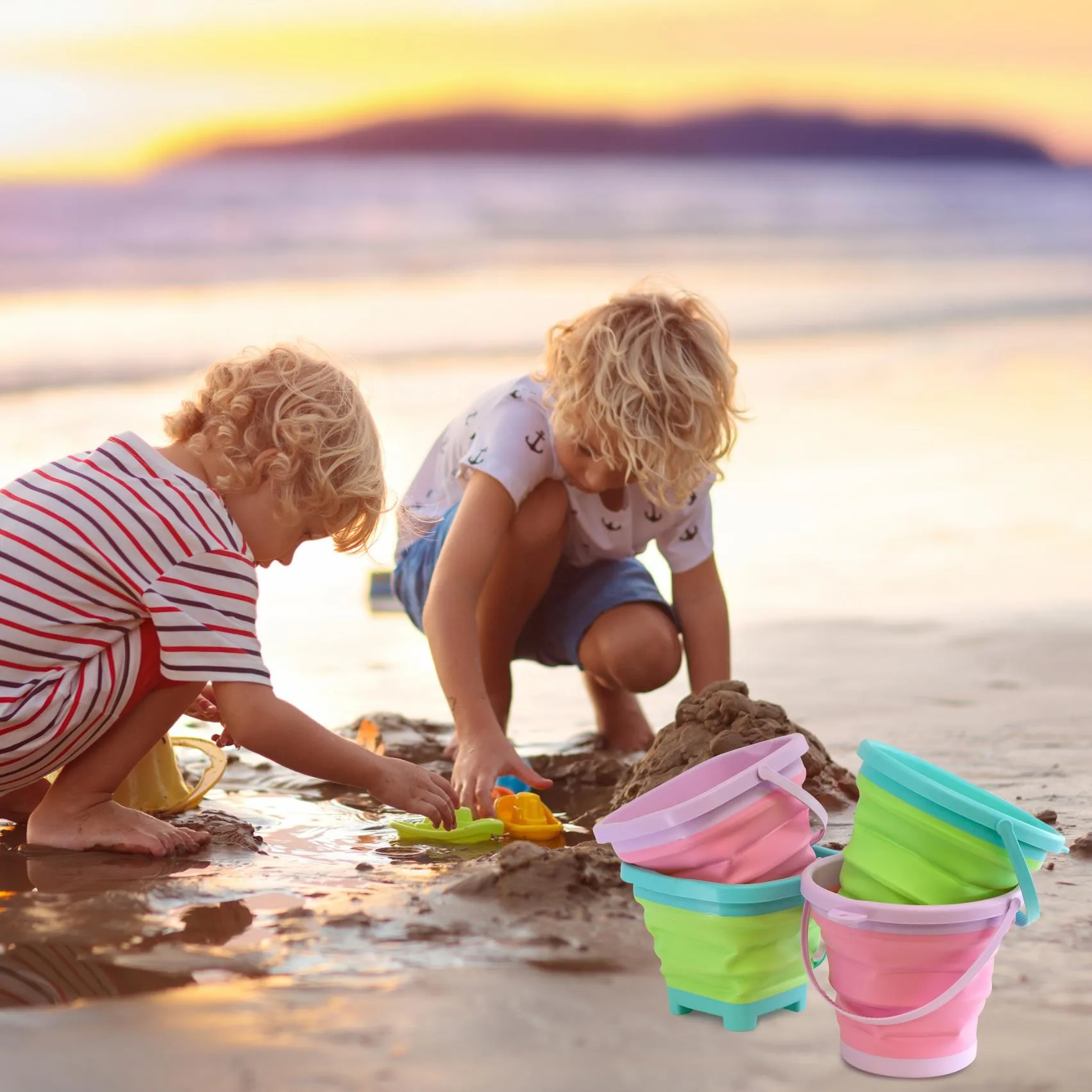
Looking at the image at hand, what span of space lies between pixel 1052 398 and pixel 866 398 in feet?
2.98

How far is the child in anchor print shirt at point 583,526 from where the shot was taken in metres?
2.75

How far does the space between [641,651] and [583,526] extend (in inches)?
11.9

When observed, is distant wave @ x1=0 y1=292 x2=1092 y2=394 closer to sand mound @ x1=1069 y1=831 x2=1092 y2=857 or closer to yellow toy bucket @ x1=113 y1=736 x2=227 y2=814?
yellow toy bucket @ x1=113 y1=736 x2=227 y2=814

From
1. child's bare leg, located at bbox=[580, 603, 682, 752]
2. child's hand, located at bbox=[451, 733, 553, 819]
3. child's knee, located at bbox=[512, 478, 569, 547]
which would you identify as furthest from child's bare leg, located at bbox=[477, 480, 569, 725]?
child's hand, located at bbox=[451, 733, 553, 819]

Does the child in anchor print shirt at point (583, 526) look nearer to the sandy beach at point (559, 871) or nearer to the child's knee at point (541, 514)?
the child's knee at point (541, 514)

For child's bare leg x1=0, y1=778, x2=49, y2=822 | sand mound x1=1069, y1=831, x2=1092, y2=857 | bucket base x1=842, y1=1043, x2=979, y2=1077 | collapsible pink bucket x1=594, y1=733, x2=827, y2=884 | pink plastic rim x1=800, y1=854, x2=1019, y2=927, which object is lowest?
sand mound x1=1069, y1=831, x2=1092, y2=857

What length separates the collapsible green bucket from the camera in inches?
61.2

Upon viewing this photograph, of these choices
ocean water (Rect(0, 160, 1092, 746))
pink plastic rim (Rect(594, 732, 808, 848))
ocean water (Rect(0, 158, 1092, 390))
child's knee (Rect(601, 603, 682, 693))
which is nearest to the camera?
pink plastic rim (Rect(594, 732, 808, 848))

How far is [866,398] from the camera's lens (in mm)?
7477

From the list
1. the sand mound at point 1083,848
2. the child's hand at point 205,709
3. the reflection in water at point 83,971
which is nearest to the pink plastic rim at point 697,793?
the reflection in water at point 83,971

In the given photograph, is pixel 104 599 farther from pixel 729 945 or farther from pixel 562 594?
pixel 562 594

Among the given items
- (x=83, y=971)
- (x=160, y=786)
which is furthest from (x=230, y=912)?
(x=160, y=786)

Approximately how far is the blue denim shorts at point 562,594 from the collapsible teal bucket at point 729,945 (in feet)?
4.72

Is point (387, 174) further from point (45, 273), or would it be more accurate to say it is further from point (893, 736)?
point (893, 736)
